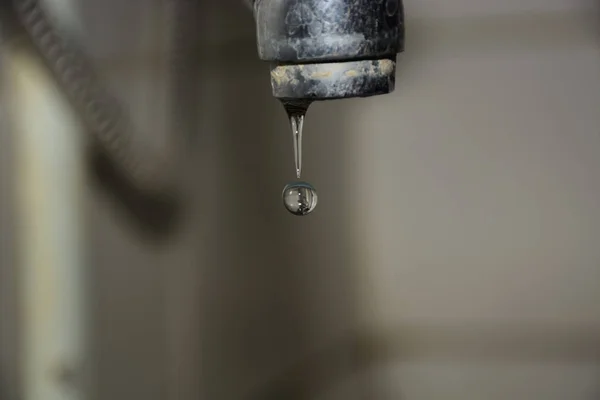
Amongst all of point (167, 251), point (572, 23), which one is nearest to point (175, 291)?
point (167, 251)

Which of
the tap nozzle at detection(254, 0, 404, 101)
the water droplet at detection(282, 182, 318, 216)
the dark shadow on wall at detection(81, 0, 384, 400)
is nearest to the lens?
the tap nozzle at detection(254, 0, 404, 101)

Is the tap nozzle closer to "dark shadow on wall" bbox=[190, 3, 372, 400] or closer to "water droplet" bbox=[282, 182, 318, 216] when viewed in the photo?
"water droplet" bbox=[282, 182, 318, 216]

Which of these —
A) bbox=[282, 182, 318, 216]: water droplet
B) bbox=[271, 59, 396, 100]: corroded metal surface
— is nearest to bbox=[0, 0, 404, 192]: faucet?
bbox=[271, 59, 396, 100]: corroded metal surface

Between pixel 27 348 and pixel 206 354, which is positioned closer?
pixel 27 348

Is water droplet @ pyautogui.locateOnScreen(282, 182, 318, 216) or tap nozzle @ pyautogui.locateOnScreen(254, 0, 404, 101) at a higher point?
tap nozzle @ pyautogui.locateOnScreen(254, 0, 404, 101)

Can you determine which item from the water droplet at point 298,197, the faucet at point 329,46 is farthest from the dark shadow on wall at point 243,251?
the faucet at point 329,46

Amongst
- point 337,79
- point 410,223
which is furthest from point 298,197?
point 410,223

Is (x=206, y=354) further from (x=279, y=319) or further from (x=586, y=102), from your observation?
(x=586, y=102)

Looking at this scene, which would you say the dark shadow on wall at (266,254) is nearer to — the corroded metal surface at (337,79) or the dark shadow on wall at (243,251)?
the dark shadow on wall at (243,251)

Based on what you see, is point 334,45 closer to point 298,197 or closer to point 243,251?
point 298,197
